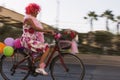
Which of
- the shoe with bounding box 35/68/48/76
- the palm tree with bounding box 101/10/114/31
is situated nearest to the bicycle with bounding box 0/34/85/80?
the shoe with bounding box 35/68/48/76

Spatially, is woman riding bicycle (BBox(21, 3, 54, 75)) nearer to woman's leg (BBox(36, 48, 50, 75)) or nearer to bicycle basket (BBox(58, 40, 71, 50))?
woman's leg (BBox(36, 48, 50, 75))

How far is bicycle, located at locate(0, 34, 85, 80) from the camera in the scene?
32.3 ft

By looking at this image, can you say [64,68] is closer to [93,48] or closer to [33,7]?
[33,7]

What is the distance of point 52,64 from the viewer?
9.95m

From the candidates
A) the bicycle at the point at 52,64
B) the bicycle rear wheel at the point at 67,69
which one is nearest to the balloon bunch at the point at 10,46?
the bicycle at the point at 52,64

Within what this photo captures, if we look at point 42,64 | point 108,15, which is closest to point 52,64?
point 42,64

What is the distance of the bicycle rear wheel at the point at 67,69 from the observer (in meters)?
9.85

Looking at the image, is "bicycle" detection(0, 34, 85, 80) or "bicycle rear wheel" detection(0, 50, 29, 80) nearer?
"bicycle" detection(0, 34, 85, 80)

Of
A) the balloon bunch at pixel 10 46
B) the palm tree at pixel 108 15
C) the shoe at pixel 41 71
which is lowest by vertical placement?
the shoe at pixel 41 71

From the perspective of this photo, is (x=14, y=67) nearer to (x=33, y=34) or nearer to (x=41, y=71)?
(x=41, y=71)

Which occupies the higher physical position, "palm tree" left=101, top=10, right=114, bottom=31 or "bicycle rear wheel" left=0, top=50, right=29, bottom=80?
"palm tree" left=101, top=10, right=114, bottom=31

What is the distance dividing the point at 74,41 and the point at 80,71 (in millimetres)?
623

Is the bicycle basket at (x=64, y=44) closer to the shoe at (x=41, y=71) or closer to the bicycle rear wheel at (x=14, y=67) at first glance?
the shoe at (x=41, y=71)

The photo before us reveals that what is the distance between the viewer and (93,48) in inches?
880
